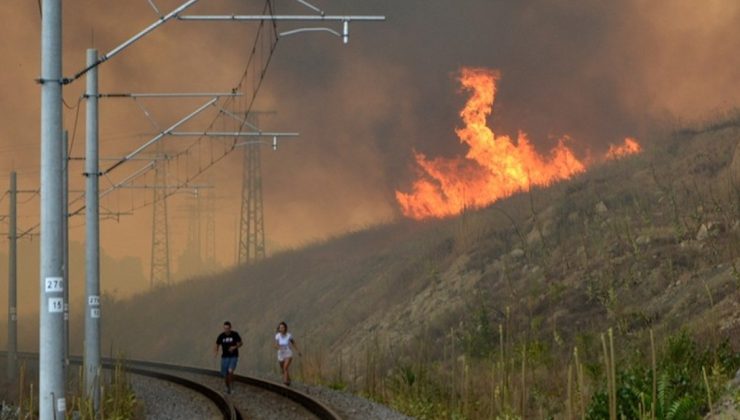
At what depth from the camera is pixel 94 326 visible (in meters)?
22.3

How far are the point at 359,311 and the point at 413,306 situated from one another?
6547 mm

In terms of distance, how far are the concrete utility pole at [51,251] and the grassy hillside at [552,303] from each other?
242 inches

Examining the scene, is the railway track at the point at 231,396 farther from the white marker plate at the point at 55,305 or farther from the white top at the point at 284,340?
the white marker plate at the point at 55,305

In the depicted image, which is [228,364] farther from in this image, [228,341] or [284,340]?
[284,340]

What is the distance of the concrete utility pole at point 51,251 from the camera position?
13547 millimetres

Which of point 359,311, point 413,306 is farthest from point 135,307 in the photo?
point 413,306

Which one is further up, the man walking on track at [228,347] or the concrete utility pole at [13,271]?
the concrete utility pole at [13,271]

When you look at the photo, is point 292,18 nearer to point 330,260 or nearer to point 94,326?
point 94,326

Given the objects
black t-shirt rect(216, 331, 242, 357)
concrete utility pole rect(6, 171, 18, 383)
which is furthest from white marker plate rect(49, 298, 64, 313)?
concrete utility pole rect(6, 171, 18, 383)

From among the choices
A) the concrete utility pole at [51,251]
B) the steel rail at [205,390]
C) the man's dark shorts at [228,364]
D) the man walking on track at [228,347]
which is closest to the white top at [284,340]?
the man walking on track at [228,347]

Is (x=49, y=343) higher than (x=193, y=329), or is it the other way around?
(x=193, y=329)

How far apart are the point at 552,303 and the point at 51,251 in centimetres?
1969

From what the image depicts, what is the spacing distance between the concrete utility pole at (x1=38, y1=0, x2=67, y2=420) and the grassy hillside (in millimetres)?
6153

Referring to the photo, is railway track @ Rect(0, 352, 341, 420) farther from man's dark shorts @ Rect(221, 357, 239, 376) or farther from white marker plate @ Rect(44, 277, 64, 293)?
white marker plate @ Rect(44, 277, 64, 293)
